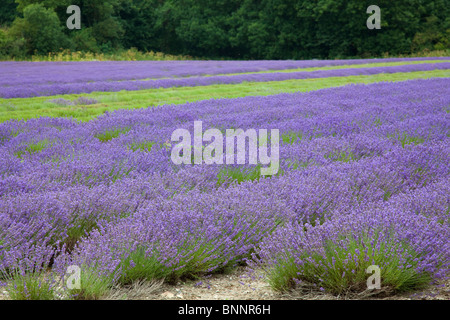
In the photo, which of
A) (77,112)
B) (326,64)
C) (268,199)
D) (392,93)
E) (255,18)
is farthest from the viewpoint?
(255,18)

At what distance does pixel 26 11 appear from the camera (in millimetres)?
22344

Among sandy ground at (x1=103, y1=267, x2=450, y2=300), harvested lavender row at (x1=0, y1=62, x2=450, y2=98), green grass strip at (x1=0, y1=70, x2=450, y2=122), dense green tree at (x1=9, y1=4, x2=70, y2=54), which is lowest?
sandy ground at (x1=103, y1=267, x2=450, y2=300)
